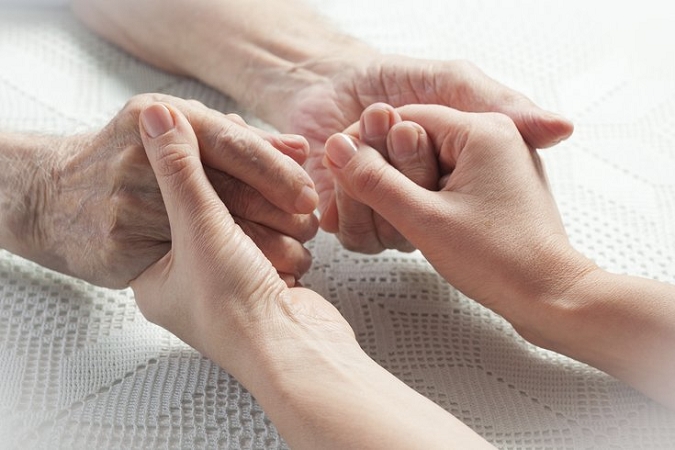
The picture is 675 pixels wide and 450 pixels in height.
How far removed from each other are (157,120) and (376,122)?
0.26 m

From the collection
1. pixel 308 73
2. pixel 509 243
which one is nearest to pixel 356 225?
pixel 509 243

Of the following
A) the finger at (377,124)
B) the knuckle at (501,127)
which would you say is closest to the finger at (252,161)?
the finger at (377,124)

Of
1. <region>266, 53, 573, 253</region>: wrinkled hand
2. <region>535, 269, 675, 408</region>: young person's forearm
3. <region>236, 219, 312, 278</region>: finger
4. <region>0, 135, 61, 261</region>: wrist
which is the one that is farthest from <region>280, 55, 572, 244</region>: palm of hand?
<region>0, 135, 61, 261</region>: wrist

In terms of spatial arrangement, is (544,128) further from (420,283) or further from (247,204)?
(247,204)

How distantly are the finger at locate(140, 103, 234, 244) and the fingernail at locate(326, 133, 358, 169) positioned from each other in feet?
0.54

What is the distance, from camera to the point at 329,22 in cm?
133

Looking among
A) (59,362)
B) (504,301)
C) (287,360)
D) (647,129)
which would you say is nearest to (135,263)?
(59,362)

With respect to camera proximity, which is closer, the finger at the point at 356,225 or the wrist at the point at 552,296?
the wrist at the point at 552,296

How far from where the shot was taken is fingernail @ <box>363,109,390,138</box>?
3.25 feet

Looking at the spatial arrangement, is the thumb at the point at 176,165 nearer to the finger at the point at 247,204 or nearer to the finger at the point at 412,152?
the finger at the point at 247,204

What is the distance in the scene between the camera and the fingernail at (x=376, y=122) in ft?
3.25

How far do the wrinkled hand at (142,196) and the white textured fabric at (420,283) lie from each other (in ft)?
0.22

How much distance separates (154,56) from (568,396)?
0.77m

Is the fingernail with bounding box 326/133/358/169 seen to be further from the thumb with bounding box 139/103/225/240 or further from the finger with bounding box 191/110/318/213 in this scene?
the thumb with bounding box 139/103/225/240
